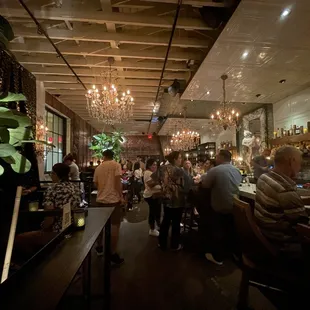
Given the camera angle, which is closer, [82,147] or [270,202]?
[270,202]

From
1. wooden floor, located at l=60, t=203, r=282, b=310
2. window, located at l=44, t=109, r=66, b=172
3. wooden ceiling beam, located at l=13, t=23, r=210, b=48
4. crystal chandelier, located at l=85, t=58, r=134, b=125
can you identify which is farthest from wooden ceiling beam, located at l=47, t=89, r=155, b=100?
wooden floor, located at l=60, t=203, r=282, b=310

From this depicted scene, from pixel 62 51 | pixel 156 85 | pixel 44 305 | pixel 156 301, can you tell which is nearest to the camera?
pixel 44 305

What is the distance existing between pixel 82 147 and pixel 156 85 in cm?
520

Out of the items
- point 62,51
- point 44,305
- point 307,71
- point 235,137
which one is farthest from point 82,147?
point 44,305

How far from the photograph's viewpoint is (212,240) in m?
3.19

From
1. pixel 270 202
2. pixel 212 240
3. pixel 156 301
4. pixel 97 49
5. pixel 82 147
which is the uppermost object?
pixel 97 49

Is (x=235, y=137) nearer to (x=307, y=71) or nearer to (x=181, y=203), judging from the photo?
(x=307, y=71)

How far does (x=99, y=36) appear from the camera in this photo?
11.3 ft

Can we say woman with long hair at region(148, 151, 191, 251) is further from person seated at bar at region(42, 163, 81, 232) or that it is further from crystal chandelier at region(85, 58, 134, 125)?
crystal chandelier at region(85, 58, 134, 125)

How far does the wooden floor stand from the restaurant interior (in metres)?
0.02

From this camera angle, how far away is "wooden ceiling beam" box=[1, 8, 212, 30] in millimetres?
2924

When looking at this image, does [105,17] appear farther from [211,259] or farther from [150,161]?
[211,259]

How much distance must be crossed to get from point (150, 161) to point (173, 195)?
1431 millimetres

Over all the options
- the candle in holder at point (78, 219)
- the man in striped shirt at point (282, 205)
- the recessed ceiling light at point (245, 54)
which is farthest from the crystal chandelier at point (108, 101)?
the man in striped shirt at point (282, 205)
